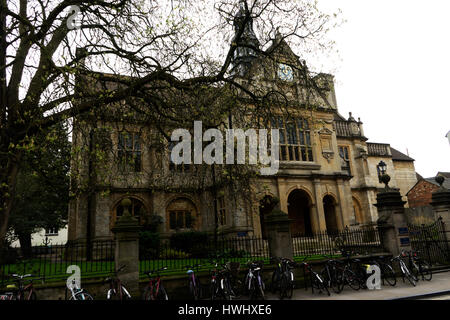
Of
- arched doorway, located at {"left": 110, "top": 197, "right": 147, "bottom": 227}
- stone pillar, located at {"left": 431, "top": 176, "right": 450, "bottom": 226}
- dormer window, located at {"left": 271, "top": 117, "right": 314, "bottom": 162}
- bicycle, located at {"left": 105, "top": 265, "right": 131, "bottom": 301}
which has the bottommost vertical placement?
bicycle, located at {"left": 105, "top": 265, "right": 131, "bottom": 301}

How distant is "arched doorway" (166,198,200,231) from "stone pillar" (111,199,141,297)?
13840mm

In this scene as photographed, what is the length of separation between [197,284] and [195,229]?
1407 centimetres

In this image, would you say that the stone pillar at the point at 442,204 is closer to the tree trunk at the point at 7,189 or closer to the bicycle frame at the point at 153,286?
the bicycle frame at the point at 153,286

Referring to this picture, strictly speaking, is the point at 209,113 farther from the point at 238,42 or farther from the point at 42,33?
the point at 42,33

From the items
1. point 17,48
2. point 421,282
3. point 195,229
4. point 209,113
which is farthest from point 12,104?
point 195,229

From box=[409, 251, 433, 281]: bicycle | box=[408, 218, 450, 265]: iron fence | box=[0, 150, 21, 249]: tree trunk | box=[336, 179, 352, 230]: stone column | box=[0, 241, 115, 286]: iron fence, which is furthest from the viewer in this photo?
box=[336, 179, 352, 230]: stone column

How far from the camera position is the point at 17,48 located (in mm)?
8680

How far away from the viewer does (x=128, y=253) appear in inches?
331

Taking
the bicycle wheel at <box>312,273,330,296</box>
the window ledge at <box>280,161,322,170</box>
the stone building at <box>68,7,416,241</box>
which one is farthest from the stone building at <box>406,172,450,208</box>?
the bicycle wheel at <box>312,273,330,296</box>

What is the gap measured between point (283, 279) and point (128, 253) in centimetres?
432

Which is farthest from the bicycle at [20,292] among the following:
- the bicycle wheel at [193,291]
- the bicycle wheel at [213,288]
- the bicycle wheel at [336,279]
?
the bicycle wheel at [336,279]

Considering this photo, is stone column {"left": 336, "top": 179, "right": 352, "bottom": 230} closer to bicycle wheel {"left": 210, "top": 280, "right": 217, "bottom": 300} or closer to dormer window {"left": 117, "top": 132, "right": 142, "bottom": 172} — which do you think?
dormer window {"left": 117, "top": 132, "right": 142, "bottom": 172}

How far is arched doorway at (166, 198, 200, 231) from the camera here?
2228cm

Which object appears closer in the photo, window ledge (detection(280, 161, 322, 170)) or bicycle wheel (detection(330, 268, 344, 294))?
bicycle wheel (detection(330, 268, 344, 294))
